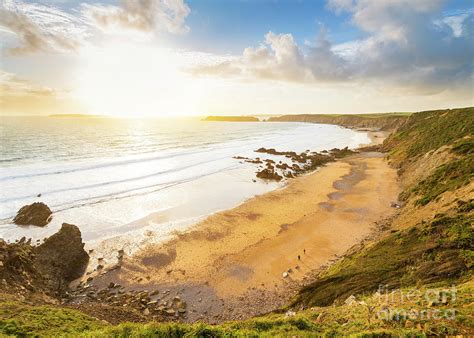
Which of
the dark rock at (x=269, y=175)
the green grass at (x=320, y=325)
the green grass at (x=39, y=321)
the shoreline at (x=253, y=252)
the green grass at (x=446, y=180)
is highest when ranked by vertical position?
the green grass at (x=446, y=180)

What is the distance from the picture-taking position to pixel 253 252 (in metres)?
20.1

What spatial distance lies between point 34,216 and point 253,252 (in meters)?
22.3

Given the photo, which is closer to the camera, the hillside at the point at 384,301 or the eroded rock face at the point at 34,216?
the hillside at the point at 384,301

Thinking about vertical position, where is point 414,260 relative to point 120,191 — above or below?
above

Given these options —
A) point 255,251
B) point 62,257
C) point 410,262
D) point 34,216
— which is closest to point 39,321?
point 62,257

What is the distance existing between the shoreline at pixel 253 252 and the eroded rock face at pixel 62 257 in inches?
78.3

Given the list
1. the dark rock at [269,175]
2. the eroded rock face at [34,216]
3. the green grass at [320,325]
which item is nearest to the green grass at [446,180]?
the green grass at [320,325]

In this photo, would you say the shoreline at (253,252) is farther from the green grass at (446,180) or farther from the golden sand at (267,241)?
the green grass at (446,180)

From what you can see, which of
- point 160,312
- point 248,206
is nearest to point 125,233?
point 160,312

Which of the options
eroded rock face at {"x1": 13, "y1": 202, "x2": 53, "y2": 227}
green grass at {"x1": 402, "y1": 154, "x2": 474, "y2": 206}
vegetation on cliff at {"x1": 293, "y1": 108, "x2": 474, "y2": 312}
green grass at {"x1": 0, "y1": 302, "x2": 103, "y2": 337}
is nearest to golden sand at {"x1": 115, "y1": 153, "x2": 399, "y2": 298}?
green grass at {"x1": 402, "y1": 154, "x2": 474, "y2": 206}

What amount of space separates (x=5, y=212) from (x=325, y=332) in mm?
34314

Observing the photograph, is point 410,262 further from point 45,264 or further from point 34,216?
point 34,216

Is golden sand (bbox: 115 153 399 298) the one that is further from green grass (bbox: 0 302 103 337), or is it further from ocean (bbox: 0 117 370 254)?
green grass (bbox: 0 302 103 337)

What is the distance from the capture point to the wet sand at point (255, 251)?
1534 centimetres
